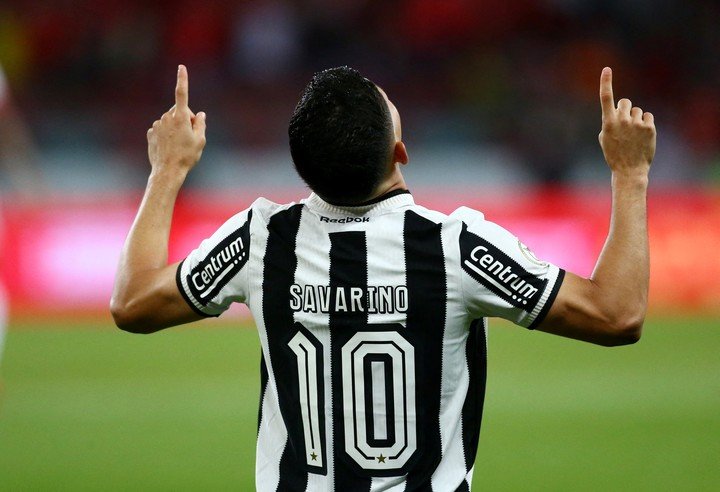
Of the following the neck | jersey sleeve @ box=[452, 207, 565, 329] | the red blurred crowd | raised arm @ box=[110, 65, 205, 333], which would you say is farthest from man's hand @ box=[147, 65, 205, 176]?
the red blurred crowd

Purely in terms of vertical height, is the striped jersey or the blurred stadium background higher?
the blurred stadium background

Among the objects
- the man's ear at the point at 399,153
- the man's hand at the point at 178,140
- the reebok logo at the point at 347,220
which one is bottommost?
the reebok logo at the point at 347,220

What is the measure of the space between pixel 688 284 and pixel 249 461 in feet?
18.5

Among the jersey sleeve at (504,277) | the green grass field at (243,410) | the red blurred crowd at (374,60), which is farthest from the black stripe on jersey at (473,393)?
the red blurred crowd at (374,60)

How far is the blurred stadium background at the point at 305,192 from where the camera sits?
6.17 m

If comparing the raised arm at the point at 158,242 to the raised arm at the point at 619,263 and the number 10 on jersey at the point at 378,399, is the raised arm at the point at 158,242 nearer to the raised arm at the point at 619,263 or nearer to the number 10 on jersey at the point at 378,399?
the number 10 on jersey at the point at 378,399

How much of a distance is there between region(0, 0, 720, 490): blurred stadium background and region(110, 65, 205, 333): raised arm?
3137 millimetres

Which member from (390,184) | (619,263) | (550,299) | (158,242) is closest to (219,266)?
(158,242)

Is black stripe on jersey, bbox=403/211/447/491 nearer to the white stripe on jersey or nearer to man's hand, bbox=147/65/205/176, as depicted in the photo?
the white stripe on jersey

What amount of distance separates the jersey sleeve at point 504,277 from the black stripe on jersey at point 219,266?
1.59 ft

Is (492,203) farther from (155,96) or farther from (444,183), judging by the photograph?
(155,96)

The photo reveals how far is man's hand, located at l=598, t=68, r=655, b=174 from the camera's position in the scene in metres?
2.24

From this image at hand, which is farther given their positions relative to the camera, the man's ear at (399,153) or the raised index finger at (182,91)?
the raised index finger at (182,91)

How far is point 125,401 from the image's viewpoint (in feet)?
23.7
